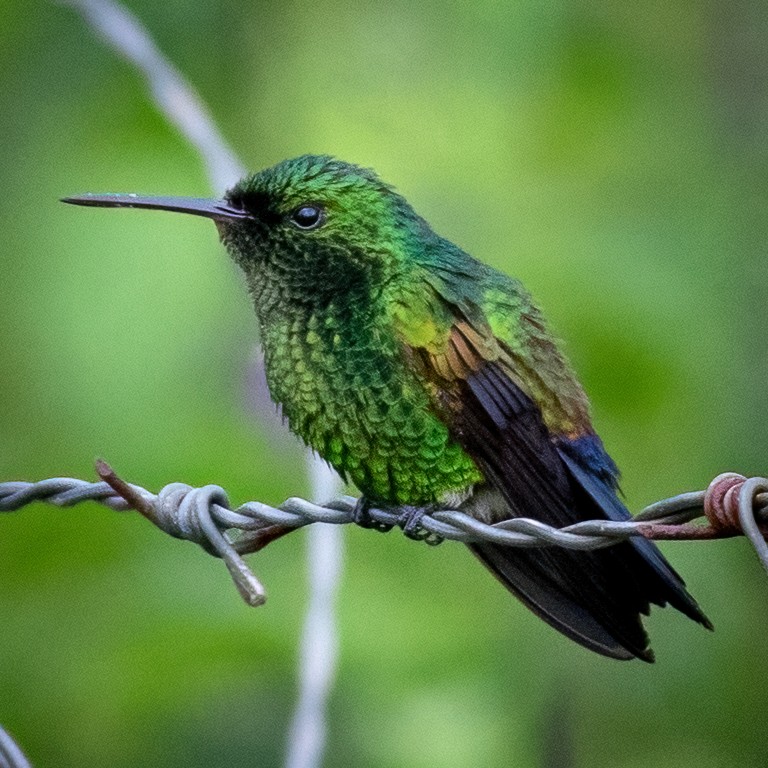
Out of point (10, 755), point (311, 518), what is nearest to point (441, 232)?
point (311, 518)

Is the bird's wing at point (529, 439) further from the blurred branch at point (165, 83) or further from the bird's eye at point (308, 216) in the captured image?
the blurred branch at point (165, 83)

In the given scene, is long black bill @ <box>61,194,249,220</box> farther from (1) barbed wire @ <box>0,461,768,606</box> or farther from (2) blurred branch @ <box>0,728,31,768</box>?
(2) blurred branch @ <box>0,728,31,768</box>

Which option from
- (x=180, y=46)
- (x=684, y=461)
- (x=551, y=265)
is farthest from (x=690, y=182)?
(x=180, y=46)

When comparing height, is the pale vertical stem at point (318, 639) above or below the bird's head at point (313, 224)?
below

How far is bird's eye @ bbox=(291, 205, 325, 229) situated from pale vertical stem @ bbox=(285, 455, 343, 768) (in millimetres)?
1181

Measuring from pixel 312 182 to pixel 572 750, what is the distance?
6.52ft

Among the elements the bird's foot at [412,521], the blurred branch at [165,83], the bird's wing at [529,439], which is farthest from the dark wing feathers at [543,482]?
the blurred branch at [165,83]

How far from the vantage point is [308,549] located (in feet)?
Answer: 11.7

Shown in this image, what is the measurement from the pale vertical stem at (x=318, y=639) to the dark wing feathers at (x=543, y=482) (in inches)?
50.4

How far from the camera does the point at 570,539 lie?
1434 millimetres

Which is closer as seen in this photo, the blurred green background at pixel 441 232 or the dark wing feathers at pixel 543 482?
the dark wing feathers at pixel 543 482

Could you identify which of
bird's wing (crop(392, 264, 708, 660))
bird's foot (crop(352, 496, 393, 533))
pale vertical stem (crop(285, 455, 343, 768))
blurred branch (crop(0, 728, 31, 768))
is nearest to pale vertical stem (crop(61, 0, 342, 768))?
pale vertical stem (crop(285, 455, 343, 768))

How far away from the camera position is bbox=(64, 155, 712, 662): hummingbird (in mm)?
1998

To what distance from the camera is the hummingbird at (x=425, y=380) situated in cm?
200
